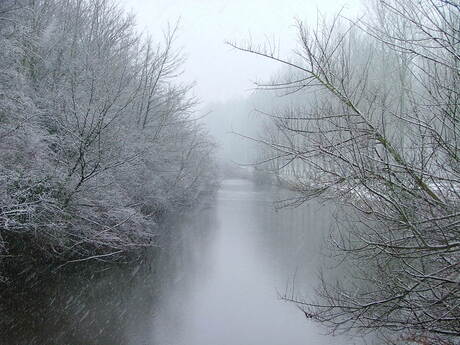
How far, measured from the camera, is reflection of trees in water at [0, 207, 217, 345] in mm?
7461

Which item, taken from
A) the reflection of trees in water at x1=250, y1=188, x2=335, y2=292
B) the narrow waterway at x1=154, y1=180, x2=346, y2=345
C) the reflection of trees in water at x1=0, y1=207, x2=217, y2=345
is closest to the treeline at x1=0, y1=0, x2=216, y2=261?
the reflection of trees in water at x1=0, y1=207, x2=217, y2=345

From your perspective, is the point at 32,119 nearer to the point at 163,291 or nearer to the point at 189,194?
the point at 163,291

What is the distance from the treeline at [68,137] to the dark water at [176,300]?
0.95 metres

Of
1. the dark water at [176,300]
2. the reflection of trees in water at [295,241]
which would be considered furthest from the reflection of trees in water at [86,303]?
the reflection of trees in water at [295,241]

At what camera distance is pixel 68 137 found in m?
10.7

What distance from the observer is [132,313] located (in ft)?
29.4

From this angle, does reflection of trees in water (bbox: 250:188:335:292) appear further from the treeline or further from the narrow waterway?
the treeline

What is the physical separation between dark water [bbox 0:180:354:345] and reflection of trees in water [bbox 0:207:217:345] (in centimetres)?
2

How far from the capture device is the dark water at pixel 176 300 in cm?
773

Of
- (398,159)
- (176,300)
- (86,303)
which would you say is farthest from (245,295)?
(398,159)

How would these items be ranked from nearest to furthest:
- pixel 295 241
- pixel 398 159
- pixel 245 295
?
pixel 398 159 → pixel 245 295 → pixel 295 241

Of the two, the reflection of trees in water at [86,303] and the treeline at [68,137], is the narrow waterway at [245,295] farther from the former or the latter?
the treeline at [68,137]

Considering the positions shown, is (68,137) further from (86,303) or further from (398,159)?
(398,159)

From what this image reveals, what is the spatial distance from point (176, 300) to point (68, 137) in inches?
190
